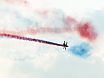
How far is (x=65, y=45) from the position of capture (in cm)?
7319
